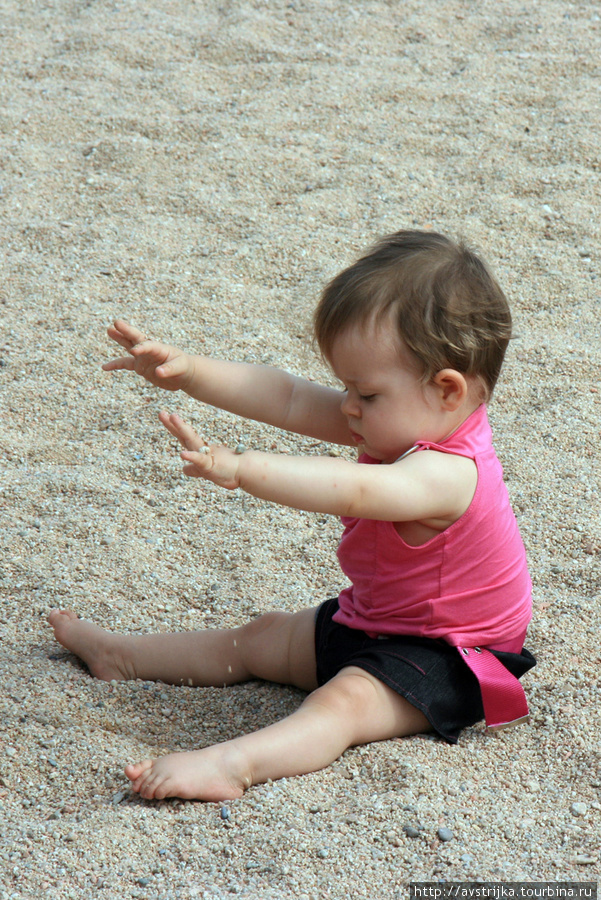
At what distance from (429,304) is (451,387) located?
0.51 ft

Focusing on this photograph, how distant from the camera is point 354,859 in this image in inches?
57.5

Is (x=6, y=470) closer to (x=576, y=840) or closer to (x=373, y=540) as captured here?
(x=373, y=540)

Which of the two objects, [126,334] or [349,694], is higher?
[126,334]

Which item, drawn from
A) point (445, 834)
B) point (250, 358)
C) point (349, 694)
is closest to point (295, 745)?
point (349, 694)

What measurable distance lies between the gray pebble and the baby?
233 mm

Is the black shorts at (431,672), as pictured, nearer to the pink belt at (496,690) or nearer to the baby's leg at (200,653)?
the pink belt at (496,690)

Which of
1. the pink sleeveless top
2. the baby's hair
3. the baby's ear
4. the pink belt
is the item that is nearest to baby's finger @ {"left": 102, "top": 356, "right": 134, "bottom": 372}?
the baby's hair

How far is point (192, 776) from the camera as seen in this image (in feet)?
5.14

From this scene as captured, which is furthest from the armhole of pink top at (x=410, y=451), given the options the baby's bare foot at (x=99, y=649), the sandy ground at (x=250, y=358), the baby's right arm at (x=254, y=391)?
the baby's bare foot at (x=99, y=649)

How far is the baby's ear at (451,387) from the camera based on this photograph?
66.7 inches

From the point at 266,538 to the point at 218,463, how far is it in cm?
90

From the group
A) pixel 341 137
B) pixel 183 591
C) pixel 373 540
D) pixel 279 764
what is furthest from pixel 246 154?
pixel 279 764

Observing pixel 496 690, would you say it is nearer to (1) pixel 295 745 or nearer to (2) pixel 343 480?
(1) pixel 295 745

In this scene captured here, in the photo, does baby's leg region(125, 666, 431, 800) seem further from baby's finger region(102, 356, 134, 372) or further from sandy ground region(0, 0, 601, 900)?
baby's finger region(102, 356, 134, 372)
